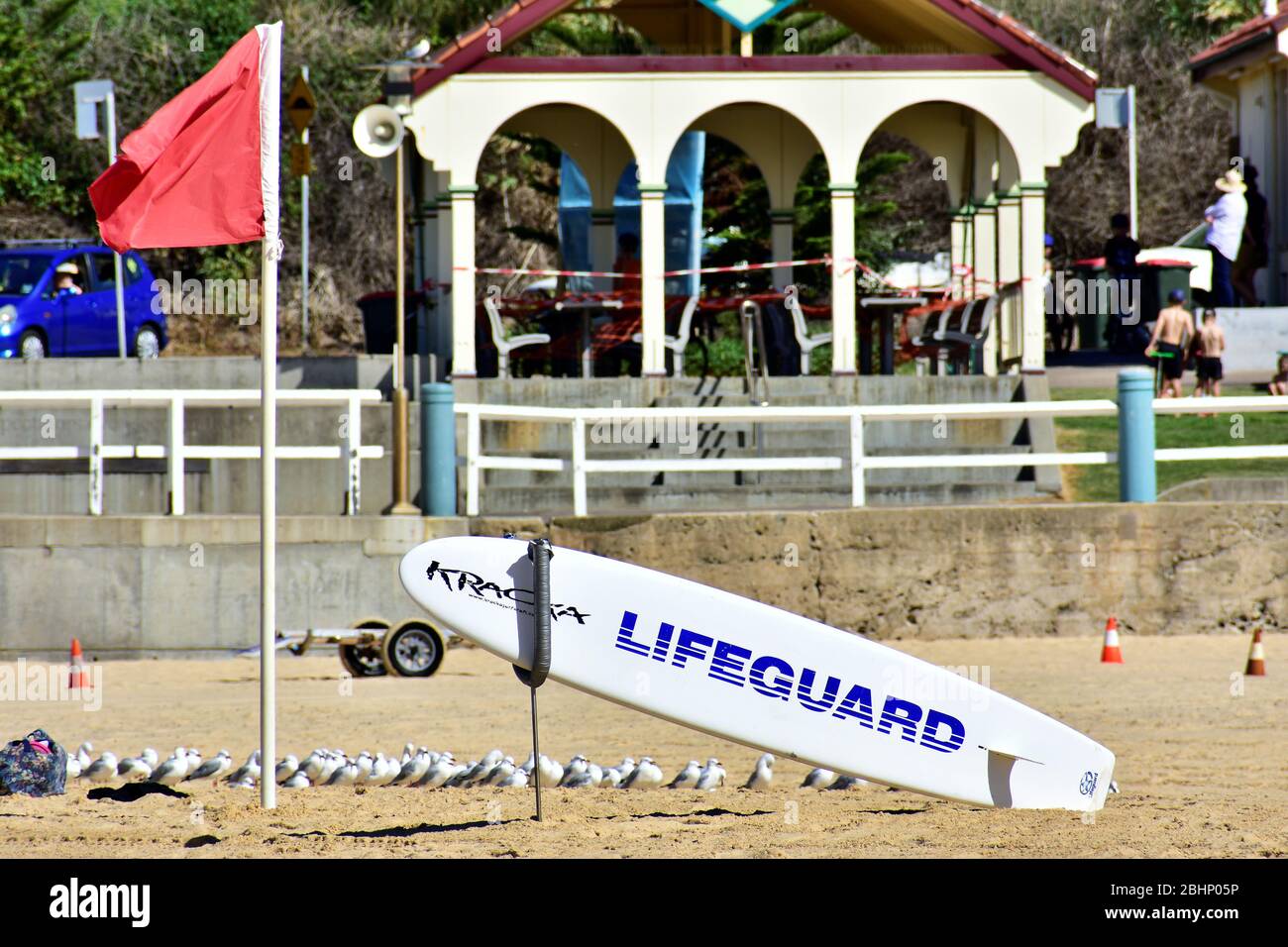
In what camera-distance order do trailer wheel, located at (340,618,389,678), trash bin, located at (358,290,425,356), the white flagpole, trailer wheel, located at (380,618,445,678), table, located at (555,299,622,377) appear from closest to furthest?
1. the white flagpole
2. trailer wheel, located at (380,618,445,678)
3. trailer wheel, located at (340,618,389,678)
4. table, located at (555,299,622,377)
5. trash bin, located at (358,290,425,356)

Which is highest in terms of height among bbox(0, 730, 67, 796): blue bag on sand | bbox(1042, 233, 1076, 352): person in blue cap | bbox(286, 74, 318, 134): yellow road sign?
bbox(286, 74, 318, 134): yellow road sign

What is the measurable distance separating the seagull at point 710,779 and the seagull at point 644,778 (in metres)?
0.18

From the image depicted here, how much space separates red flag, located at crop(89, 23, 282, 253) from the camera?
24.5 ft

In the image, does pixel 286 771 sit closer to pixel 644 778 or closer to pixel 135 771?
pixel 135 771

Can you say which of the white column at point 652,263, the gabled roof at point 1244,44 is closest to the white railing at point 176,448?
the white column at point 652,263

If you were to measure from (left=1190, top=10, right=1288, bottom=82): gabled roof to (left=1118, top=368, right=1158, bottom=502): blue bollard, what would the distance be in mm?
12640

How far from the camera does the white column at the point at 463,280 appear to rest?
17.7 m

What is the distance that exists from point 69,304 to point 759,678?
15839mm

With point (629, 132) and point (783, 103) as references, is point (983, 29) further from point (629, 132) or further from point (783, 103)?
point (629, 132)

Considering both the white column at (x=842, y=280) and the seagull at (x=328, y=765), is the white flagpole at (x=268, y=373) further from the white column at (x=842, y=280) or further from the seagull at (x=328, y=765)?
the white column at (x=842, y=280)

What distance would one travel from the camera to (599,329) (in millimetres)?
19031

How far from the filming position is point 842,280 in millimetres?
18266

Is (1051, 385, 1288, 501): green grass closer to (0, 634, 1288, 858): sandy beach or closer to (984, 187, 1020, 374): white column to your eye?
(984, 187, 1020, 374): white column

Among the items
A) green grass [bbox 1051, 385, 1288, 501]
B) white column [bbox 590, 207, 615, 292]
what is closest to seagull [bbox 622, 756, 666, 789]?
green grass [bbox 1051, 385, 1288, 501]
